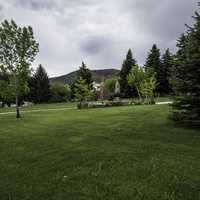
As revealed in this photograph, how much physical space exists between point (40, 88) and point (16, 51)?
37.1 m

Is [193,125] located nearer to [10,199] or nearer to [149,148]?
[149,148]

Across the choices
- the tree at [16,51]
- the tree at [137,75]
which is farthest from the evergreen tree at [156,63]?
the tree at [16,51]

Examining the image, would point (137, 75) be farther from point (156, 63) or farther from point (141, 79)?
point (156, 63)

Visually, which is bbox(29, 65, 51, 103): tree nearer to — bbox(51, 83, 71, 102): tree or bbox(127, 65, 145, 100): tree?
bbox(51, 83, 71, 102): tree

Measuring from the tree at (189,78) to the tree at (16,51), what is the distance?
1639 cm

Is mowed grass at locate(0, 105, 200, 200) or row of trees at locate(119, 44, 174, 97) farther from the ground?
row of trees at locate(119, 44, 174, 97)

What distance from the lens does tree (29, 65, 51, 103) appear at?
59562 mm

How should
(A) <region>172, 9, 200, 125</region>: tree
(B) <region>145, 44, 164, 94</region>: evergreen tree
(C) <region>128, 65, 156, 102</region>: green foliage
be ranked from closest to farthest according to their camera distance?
(A) <region>172, 9, 200, 125</region>: tree, (C) <region>128, 65, 156, 102</region>: green foliage, (B) <region>145, 44, 164, 94</region>: evergreen tree

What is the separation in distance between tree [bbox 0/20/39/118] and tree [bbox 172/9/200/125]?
16390 millimetres

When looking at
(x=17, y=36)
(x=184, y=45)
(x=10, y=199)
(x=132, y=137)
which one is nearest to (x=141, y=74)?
(x=17, y=36)

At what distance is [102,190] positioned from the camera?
4648 mm

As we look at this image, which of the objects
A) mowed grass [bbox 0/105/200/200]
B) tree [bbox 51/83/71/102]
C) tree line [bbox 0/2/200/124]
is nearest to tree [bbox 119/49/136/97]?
tree line [bbox 0/2/200/124]

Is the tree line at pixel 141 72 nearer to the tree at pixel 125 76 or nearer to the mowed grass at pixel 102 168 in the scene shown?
the tree at pixel 125 76

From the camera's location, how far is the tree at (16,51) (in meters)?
23.5
